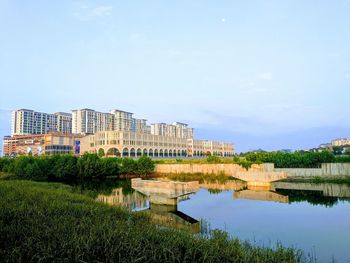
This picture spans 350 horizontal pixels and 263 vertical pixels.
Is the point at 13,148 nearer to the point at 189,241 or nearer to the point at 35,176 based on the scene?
the point at 35,176

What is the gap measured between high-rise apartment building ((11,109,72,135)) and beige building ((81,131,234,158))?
1837 inches

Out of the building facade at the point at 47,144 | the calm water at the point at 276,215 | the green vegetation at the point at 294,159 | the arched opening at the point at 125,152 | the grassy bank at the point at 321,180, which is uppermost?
the building facade at the point at 47,144

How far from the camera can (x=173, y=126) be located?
171 meters

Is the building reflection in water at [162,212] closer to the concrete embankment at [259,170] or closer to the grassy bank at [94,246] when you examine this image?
the grassy bank at [94,246]

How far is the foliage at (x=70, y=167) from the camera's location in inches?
1576

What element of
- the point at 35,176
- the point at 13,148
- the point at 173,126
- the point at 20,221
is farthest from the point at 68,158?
the point at 173,126

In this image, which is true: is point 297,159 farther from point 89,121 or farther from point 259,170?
point 89,121

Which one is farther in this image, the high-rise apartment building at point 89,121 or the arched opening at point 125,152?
the high-rise apartment building at point 89,121

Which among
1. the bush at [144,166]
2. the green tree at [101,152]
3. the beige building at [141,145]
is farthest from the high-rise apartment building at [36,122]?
the bush at [144,166]

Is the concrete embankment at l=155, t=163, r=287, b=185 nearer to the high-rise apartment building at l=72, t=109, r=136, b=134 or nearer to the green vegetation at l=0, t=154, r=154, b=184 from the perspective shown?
the green vegetation at l=0, t=154, r=154, b=184

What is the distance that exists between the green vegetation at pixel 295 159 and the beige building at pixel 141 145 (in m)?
61.3

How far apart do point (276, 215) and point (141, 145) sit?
87.5 metres

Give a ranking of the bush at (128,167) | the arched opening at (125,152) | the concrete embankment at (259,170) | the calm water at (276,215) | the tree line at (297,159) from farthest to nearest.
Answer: the arched opening at (125,152), the bush at (128,167), the tree line at (297,159), the concrete embankment at (259,170), the calm water at (276,215)

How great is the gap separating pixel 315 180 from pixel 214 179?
1401 centimetres
